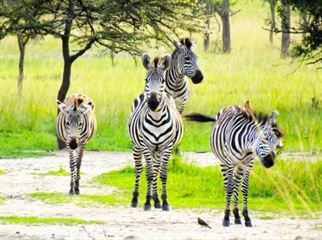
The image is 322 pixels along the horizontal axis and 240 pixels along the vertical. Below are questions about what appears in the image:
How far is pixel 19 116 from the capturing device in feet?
88.1

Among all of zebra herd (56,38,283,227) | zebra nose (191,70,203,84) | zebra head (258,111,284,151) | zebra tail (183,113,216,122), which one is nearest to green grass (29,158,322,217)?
zebra herd (56,38,283,227)

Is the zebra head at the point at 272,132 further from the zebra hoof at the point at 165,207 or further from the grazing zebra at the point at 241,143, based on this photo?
the zebra hoof at the point at 165,207

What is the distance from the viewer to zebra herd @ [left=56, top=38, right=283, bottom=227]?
1398 cm

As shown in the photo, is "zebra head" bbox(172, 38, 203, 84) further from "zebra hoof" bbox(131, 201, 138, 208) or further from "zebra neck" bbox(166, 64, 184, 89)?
"zebra hoof" bbox(131, 201, 138, 208)

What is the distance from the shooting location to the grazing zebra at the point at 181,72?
21.5m

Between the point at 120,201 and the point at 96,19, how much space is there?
947 centimetres

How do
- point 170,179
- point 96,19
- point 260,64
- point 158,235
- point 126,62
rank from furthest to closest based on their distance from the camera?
point 126,62 → point 260,64 → point 96,19 → point 170,179 → point 158,235

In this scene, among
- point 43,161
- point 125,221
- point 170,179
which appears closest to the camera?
point 125,221

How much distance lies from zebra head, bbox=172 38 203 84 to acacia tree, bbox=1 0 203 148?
2.56m

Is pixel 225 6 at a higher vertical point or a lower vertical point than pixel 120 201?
higher

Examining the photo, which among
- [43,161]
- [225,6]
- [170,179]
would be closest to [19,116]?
[43,161]

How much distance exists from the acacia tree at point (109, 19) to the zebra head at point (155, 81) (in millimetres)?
8112

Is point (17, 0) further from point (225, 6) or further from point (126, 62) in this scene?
point (225, 6)

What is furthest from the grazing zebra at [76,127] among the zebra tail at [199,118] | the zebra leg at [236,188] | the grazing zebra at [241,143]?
the zebra leg at [236,188]
